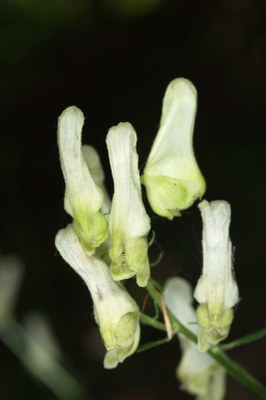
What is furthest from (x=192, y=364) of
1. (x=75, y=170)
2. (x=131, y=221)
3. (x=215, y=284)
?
(x=75, y=170)

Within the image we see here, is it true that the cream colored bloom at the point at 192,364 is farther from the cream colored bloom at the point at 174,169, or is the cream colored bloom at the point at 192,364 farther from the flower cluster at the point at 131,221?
the cream colored bloom at the point at 174,169

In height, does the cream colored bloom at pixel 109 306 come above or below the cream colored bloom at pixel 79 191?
below

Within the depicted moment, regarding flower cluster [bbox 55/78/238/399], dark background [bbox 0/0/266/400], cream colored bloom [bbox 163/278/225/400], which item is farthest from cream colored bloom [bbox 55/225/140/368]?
dark background [bbox 0/0/266/400]

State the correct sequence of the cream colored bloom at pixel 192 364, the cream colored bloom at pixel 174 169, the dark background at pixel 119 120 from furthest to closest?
the dark background at pixel 119 120, the cream colored bloom at pixel 192 364, the cream colored bloom at pixel 174 169

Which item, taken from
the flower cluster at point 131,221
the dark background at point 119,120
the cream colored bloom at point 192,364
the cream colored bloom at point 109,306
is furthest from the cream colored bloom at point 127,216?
the dark background at point 119,120

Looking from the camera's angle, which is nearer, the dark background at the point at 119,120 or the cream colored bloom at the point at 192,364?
the cream colored bloom at the point at 192,364

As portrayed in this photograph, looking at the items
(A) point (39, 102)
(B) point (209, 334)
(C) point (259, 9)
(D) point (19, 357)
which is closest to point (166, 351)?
(D) point (19, 357)

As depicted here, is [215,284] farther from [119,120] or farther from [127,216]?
[119,120]

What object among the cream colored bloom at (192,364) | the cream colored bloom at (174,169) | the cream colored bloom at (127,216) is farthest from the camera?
the cream colored bloom at (192,364)
